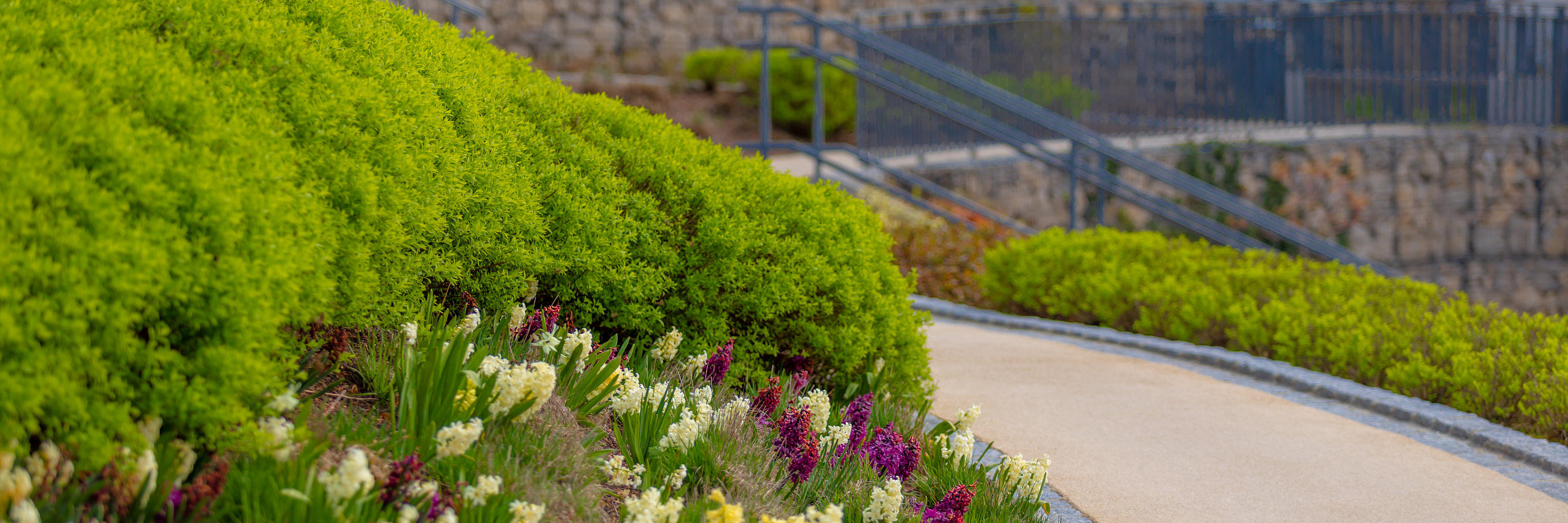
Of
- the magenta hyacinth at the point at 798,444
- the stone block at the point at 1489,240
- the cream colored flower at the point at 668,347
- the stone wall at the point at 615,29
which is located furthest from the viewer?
the stone wall at the point at 615,29

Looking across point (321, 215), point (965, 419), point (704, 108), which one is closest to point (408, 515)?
point (321, 215)

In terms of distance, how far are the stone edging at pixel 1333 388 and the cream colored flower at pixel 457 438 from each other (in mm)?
3970

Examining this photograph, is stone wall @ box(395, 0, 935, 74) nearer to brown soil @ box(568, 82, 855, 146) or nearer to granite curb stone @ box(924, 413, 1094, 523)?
brown soil @ box(568, 82, 855, 146)

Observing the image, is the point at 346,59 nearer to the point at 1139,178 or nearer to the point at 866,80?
the point at 866,80

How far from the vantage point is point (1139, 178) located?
1238cm

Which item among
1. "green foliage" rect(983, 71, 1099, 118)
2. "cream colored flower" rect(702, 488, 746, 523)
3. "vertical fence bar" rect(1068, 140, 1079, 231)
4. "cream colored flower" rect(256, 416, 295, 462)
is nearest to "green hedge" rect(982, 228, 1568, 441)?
"vertical fence bar" rect(1068, 140, 1079, 231)

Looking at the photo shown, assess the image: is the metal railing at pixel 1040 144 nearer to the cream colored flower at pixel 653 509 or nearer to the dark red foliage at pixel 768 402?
the dark red foliage at pixel 768 402

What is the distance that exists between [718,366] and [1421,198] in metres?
11.5

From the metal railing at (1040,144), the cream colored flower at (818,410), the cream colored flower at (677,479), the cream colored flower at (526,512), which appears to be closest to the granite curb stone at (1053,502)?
the cream colored flower at (818,410)

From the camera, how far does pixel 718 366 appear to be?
13.1 feet

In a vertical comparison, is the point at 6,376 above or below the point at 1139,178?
above

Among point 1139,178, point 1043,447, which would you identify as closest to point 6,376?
point 1043,447

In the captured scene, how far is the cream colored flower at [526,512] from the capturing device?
246 centimetres

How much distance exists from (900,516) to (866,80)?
7.35m
